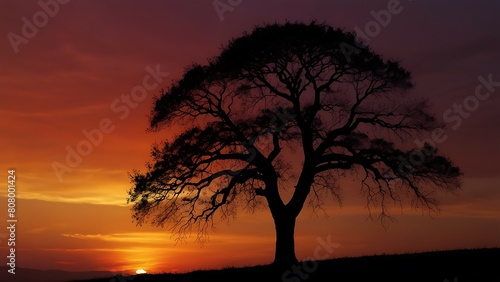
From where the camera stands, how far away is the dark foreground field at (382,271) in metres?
27.3

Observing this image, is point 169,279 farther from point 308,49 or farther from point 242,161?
point 308,49

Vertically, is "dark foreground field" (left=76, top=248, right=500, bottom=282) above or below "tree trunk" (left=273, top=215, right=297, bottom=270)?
below

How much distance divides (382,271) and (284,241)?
5318mm

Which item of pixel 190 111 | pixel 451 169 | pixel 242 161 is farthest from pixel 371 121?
pixel 190 111

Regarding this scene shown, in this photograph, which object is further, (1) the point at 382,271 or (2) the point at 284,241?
(2) the point at 284,241

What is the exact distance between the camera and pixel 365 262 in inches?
1272

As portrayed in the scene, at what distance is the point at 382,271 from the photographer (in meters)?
28.9

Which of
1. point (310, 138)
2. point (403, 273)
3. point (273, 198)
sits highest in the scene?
point (310, 138)

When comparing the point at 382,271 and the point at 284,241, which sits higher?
the point at 284,241

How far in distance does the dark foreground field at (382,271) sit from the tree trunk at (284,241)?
724mm

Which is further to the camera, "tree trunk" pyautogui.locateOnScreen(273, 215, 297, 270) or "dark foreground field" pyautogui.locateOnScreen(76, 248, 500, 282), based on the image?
"tree trunk" pyautogui.locateOnScreen(273, 215, 297, 270)

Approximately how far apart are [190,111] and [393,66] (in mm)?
10336

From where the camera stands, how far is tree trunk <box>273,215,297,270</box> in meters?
32.1

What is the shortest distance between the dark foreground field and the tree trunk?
2.38 ft
